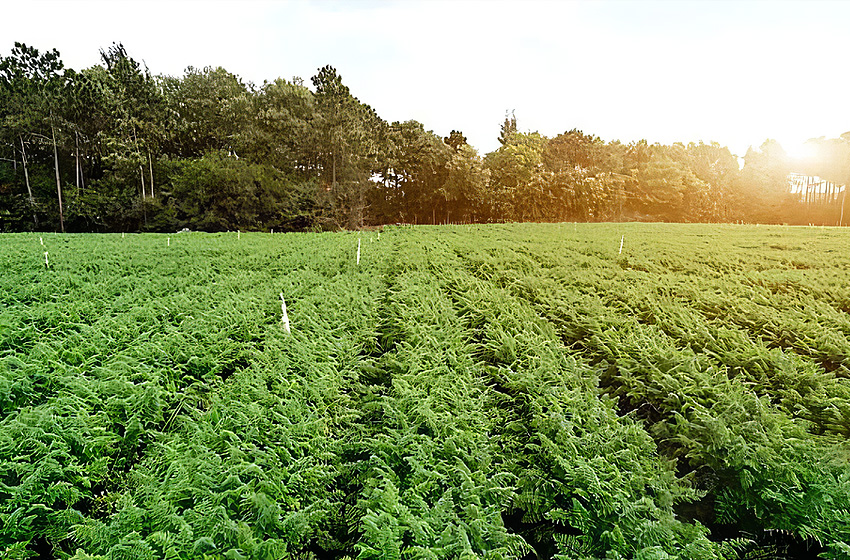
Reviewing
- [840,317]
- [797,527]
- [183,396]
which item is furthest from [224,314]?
[840,317]

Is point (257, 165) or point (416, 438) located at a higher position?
point (257, 165)

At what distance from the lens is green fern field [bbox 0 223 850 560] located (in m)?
2.81

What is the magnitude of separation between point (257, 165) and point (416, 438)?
45.7 metres

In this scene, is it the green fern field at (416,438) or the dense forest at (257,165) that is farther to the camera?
the dense forest at (257,165)

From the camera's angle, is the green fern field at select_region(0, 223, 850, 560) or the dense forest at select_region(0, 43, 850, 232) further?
the dense forest at select_region(0, 43, 850, 232)

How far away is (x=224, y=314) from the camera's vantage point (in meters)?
7.21

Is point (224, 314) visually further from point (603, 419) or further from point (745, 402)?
point (745, 402)

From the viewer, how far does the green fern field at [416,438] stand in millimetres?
2811

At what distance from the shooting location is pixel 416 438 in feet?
11.8

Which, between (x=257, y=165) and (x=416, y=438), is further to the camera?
(x=257, y=165)

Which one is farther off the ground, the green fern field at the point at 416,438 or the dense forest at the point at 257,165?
the dense forest at the point at 257,165

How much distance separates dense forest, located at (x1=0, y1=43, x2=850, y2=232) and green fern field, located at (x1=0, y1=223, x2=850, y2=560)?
38382mm

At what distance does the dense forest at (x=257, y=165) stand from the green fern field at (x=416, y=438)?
126 feet

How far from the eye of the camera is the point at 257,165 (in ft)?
147
